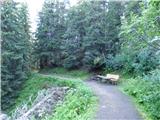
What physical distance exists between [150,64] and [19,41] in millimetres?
11245

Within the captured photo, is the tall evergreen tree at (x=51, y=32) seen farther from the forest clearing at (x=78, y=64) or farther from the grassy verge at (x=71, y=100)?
the grassy verge at (x=71, y=100)

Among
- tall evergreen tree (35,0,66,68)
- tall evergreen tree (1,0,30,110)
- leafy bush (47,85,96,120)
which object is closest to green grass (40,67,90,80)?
tall evergreen tree (35,0,66,68)

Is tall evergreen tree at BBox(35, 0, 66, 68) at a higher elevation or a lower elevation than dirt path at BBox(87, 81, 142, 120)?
higher

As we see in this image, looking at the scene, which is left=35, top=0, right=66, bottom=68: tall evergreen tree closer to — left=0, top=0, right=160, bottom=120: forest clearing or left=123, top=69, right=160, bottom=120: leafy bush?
left=0, top=0, right=160, bottom=120: forest clearing

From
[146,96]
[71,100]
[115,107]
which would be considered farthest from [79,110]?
[146,96]

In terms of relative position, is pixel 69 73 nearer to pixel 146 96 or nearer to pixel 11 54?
pixel 11 54

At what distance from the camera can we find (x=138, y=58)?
24156mm

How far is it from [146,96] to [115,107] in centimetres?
140

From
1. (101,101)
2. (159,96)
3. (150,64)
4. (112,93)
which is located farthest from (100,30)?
(159,96)

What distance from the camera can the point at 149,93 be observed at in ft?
47.3

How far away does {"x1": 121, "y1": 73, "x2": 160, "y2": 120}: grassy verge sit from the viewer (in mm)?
12632

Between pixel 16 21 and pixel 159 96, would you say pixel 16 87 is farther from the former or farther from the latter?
pixel 159 96

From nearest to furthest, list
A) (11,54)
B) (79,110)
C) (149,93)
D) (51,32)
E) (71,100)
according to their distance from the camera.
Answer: (79,110), (149,93), (71,100), (11,54), (51,32)

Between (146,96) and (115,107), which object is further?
(146,96)
